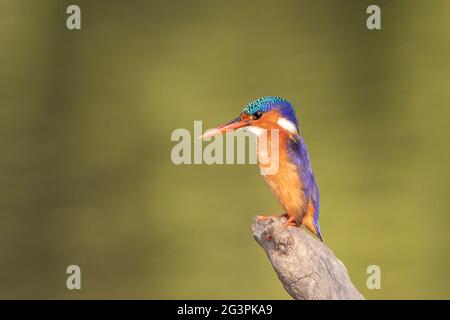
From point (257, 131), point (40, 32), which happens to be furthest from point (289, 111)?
point (40, 32)

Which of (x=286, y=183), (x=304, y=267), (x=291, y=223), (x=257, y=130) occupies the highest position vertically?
(x=257, y=130)

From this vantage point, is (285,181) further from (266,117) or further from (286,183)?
(266,117)

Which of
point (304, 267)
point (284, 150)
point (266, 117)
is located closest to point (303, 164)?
point (284, 150)

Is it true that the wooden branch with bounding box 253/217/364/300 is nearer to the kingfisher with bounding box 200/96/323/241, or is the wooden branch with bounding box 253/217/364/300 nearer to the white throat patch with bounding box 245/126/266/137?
the kingfisher with bounding box 200/96/323/241

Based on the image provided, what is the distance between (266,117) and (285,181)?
0.63 ft

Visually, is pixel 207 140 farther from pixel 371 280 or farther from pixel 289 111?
pixel 371 280

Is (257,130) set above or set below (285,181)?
above

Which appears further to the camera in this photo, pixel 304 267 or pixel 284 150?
pixel 284 150

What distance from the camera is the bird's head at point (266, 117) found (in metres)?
2.11

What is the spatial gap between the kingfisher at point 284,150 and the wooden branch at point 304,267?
128 millimetres

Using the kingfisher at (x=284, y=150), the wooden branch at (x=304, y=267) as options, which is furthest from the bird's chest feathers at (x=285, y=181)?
the wooden branch at (x=304, y=267)

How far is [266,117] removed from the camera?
Answer: 6.91ft

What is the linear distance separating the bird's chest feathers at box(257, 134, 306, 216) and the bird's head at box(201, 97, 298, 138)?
38 mm

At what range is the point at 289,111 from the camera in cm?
212
